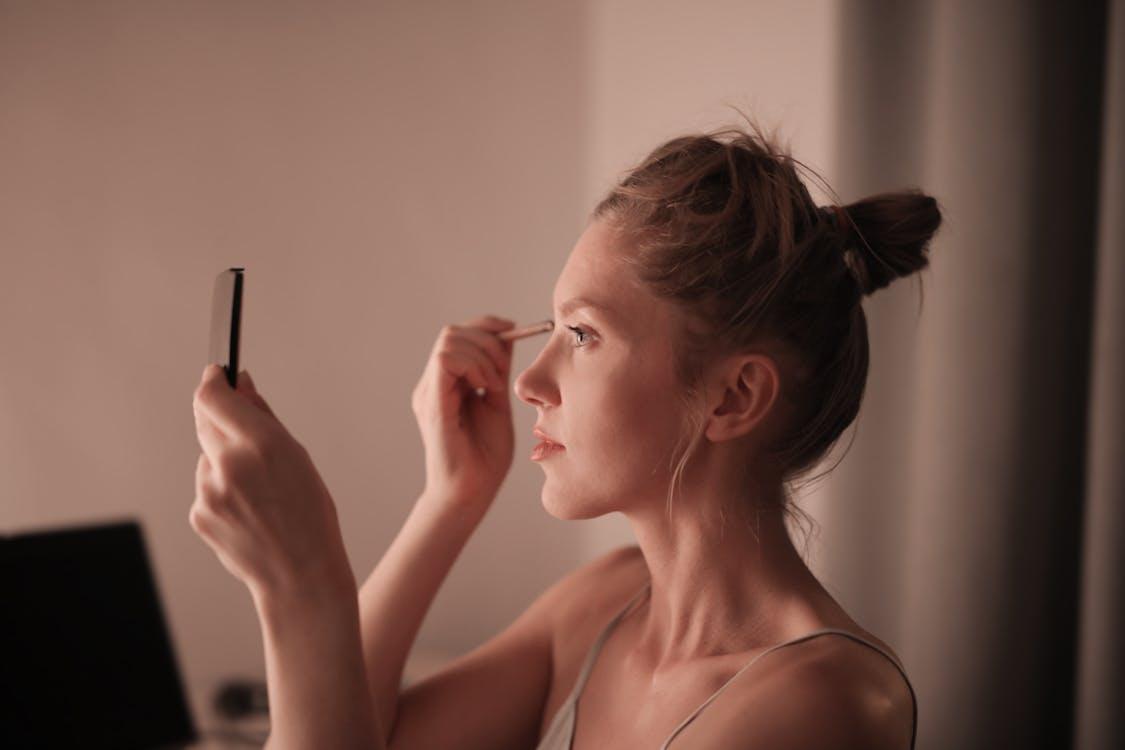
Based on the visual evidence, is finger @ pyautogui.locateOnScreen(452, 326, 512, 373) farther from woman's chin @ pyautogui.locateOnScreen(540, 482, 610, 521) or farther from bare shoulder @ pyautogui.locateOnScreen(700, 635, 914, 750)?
bare shoulder @ pyautogui.locateOnScreen(700, 635, 914, 750)

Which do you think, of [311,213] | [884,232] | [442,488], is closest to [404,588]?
[442,488]

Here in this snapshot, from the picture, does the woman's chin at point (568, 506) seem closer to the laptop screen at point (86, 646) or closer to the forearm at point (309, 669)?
the forearm at point (309, 669)

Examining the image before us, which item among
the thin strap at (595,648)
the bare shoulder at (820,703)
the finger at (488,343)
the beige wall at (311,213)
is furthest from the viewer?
the beige wall at (311,213)

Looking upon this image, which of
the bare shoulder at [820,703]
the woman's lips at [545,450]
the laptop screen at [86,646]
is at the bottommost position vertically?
the laptop screen at [86,646]

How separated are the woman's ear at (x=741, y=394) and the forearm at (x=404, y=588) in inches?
12.1

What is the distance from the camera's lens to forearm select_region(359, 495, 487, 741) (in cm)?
87

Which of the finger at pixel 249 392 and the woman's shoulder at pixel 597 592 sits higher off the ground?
the finger at pixel 249 392

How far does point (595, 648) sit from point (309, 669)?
32 centimetres

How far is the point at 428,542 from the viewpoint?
92 cm

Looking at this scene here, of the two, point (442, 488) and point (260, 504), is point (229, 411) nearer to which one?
point (260, 504)

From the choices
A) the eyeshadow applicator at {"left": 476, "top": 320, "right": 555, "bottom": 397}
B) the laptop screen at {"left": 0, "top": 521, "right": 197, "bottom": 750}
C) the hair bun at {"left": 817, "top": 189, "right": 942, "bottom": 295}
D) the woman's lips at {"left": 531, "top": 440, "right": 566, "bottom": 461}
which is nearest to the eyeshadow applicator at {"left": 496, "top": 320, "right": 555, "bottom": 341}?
the eyeshadow applicator at {"left": 476, "top": 320, "right": 555, "bottom": 397}

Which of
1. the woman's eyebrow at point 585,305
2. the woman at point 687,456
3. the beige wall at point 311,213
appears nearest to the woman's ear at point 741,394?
the woman at point 687,456

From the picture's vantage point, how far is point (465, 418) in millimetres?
973

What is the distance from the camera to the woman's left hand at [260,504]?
24.9 inches
